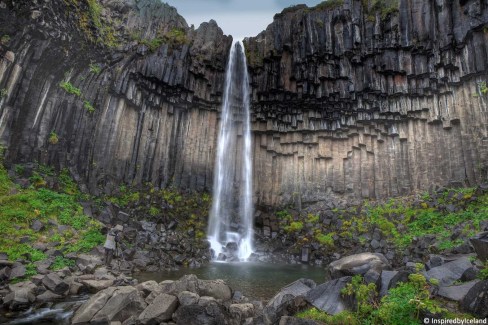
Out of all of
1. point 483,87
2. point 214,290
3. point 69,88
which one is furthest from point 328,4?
point 214,290

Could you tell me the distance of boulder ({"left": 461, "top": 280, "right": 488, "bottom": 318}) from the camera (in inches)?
217

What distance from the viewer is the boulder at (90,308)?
9055 millimetres

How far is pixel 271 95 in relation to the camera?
2923 centimetres

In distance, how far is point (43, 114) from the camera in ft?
66.3

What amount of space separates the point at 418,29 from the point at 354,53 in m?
4.95

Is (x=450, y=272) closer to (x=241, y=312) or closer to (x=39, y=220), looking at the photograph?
(x=241, y=312)

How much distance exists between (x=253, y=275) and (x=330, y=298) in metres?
9.69

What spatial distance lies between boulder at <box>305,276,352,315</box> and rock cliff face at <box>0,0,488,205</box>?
17921mm

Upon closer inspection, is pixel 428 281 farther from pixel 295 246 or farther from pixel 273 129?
pixel 273 129

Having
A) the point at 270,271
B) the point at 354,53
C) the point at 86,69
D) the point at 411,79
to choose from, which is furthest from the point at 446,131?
the point at 86,69

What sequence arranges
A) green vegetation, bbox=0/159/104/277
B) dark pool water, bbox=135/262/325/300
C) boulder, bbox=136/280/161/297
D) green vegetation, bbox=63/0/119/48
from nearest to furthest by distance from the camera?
boulder, bbox=136/280/161/297 < green vegetation, bbox=0/159/104/277 < dark pool water, bbox=135/262/325/300 < green vegetation, bbox=63/0/119/48

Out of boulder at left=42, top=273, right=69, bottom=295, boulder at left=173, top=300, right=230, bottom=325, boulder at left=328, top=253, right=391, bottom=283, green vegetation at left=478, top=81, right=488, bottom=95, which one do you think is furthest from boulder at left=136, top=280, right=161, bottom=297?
green vegetation at left=478, top=81, right=488, bottom=95

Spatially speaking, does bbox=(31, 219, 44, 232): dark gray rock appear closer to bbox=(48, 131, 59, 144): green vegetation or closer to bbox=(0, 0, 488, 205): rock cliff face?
bbox=(0, 0, 488, 205): rock cliff face

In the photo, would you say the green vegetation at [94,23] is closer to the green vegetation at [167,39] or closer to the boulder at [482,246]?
the green vegetation at [167,39]
